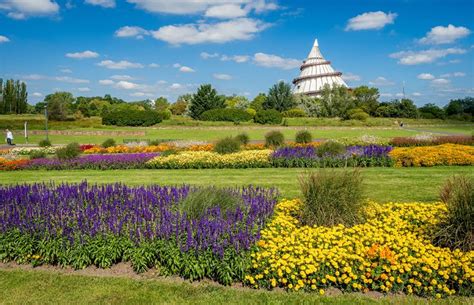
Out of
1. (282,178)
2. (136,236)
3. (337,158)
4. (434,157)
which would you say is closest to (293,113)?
(337,158)

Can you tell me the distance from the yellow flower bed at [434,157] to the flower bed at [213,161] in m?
4.91

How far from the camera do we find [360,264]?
4.76 metres

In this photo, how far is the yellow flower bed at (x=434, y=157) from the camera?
1402 cm

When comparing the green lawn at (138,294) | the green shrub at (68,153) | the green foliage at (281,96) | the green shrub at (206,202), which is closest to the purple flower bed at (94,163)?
the green shrub at (68,153)

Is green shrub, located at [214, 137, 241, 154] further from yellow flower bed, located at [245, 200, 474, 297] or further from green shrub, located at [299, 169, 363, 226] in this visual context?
yellow flower bed, located at [245, 200, 474, 297]

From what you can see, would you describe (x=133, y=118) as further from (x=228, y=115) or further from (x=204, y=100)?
(x=204, y=100)

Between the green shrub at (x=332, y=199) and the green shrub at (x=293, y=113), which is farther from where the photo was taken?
the green shrub at (x=293, y=113)

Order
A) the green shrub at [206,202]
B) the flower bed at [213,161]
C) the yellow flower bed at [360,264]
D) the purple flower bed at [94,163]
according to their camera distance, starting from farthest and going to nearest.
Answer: the purple flower bed at [94,163] → the flower bed at [213,161] → the green shrub at [206,202] → the yellow flower bed at [360,264]

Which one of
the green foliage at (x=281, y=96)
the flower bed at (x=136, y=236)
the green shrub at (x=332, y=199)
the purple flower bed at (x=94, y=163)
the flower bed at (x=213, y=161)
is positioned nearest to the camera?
the flower bed at (x=136, y=236)

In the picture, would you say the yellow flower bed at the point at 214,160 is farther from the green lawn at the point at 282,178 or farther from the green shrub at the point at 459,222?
the green shrub at the point at 459,222

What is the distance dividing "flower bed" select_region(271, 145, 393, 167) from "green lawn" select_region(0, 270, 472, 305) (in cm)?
1013

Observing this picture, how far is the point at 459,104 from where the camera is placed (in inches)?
3066

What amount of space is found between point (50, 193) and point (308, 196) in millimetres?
4811

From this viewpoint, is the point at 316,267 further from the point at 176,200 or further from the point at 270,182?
the point at 270,182
